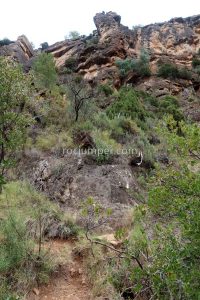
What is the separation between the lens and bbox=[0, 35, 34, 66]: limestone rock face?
118 feet

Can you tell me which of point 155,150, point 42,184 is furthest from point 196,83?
point 42,184

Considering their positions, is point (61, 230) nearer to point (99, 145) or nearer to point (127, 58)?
point (99, 145)

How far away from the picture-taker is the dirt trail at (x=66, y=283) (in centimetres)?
648

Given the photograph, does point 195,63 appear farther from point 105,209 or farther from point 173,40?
point 105,209

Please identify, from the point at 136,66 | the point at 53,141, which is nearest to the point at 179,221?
the point at 53,141

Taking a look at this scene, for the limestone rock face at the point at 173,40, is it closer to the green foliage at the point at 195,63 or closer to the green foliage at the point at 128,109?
the green foliage at the point at 195,63

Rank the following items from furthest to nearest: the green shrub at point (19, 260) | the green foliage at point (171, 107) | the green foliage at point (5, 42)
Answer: the green foliage at point (5, 42) < the green foliage at point (171, 107) < the green shrub at point (19, 260)

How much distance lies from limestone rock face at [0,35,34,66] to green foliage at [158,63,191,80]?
13302mm

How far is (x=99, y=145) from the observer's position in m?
12.7

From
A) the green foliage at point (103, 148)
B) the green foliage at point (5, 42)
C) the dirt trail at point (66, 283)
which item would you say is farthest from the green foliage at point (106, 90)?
the green foliage at point (5, 42)

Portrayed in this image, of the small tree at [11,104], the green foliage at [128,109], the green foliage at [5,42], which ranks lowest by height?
the green foliage at [128,109]

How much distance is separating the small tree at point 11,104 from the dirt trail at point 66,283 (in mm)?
2542

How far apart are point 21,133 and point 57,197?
2662 mm

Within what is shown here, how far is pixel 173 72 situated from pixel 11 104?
74.0ft
